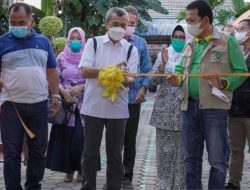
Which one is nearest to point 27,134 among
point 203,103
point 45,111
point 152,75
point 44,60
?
point 45,111

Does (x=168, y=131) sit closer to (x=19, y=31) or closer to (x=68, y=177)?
(x=68, y=177)

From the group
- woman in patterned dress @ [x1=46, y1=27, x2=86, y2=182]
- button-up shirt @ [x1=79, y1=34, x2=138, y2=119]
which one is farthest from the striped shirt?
woman in patterned dress @ [x1=46, y1=27, x2=86, y2=182]

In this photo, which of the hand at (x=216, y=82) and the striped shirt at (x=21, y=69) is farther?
the striped shirt at (x=21, y=69)

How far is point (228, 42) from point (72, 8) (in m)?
9.81

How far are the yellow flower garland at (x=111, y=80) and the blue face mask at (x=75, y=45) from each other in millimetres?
1462

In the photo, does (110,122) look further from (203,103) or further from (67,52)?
(67,52)

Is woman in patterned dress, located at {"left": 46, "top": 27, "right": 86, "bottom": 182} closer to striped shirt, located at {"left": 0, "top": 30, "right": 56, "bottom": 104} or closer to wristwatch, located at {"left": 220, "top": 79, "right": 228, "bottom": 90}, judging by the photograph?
striped shirt, located at {"left": 0, "top": 30, "right": 56, "bottom": 104}

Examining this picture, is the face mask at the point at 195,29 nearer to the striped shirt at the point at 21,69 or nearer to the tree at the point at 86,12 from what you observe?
the striped shirt at the point at 21,69

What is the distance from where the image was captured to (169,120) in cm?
548

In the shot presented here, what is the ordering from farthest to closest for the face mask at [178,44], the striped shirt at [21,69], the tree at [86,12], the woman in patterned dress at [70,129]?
the tree at [86,12] < the woman in patterned dress at [70,129] < the face mask at [178,44] < the striped shirt at [21,69]

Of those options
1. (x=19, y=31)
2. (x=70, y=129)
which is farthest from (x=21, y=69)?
(x=70, y=129)

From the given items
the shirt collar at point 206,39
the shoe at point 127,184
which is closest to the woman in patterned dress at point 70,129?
the shoe at point 127,184

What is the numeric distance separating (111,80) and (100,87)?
0.72ft

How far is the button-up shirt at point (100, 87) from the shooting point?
5.09 m
